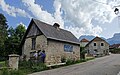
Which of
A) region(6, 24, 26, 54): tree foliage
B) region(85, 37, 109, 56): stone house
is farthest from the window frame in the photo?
region(85, 37, 109, 56): stone house

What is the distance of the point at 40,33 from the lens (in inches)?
1201

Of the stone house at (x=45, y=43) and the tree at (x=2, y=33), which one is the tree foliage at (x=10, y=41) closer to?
the tree at (x=2, y=33)

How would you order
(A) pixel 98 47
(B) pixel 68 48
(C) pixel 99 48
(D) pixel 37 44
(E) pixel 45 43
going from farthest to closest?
(A) pixel 98 47, (C) pixel 99 48, (B) pixel 68 48, (D) pixel 37 44, (E) pixel 45 43

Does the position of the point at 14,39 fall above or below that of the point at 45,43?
above

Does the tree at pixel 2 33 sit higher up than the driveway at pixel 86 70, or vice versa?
the tree at pixel 2 33

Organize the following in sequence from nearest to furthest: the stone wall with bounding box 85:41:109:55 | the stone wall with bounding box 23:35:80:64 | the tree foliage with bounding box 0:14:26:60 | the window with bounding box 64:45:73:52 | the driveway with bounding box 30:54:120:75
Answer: the driveway with bounding box 30:54:120:75 < the stone wall with bounding box 23:35:80:64 < the window with bounding box 64:45:73:52 < the tree foliage with bounding box 0:14:26:60 < the stone wall with bounding box 85:41:109:55

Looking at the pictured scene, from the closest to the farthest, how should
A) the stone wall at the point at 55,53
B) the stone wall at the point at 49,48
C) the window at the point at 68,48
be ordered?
the stone wall at the point at 49,48 < the stone wall at the point at 55,53 < the window at the point at 68,48

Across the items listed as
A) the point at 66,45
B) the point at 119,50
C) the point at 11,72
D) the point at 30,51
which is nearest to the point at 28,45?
the point at 30,51

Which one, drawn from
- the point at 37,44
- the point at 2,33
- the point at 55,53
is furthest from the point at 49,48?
the point at 2,33

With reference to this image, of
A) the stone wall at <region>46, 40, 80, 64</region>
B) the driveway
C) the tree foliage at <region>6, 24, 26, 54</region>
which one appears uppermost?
the tree foliage at <region>6, 24, 26, 54</region>

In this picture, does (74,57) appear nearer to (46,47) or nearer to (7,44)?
(46,47)

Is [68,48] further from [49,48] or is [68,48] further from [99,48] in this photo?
[99,48]

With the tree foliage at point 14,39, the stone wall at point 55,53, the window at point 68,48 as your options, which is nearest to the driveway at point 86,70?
the stone wall at point 55,53

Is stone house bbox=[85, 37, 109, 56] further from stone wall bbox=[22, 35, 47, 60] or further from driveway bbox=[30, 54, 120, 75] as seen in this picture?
driveway bbox=[30, 54, 120, 75]
